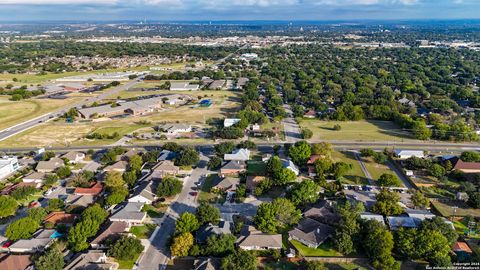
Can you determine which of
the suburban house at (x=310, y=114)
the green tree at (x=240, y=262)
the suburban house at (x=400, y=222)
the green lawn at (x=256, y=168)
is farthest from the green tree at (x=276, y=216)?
the suburban house at (x=310, y=114)

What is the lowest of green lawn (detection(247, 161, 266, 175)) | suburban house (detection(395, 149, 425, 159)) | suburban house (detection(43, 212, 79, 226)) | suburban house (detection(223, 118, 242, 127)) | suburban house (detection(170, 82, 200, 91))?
suburban house (detection(43, 212, 79, 226))

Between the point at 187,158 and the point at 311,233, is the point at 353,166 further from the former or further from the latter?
the point at 187,158

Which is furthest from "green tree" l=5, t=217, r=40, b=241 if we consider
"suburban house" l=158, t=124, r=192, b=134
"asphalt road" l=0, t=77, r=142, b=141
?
"asphalt road" l=0, t=77, r=142, b=141

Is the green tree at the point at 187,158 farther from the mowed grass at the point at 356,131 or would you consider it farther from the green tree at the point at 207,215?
the mowed grass at the point at 356,131

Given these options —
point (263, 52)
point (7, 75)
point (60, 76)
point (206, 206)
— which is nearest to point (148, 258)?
point (206, 206)

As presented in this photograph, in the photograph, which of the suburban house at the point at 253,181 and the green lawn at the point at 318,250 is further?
the suburban house at the point at 253,181

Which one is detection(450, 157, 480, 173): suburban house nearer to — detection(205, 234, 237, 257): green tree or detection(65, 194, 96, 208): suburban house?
detection(205, 234, 237, 257): green tree

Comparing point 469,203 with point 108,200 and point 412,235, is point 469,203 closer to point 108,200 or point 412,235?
point 412,235
